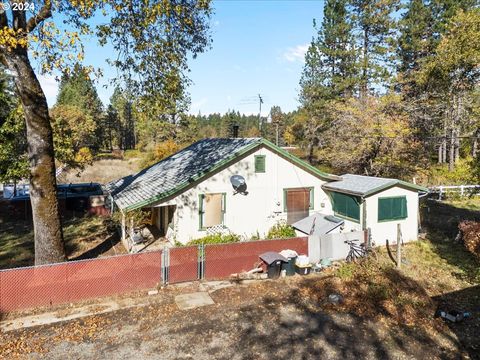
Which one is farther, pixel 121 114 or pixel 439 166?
pixel 121 114

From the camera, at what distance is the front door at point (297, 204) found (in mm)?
17484

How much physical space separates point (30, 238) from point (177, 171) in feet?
28.5

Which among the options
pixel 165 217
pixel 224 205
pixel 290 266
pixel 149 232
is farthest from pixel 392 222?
pixel 149 232

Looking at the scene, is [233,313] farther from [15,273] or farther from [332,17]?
[332,17]

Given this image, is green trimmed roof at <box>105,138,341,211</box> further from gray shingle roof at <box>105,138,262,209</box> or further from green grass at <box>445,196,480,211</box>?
green grass at <box>445,196,480,211</box>

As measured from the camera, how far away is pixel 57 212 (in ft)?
37.8

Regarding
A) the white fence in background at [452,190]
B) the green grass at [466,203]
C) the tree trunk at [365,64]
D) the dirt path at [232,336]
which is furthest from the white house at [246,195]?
the tree trunk at [365,64]

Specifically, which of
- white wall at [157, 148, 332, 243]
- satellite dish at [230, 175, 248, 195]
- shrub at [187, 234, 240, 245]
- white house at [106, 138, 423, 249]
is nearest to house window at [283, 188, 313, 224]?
white house at [106, 138, 423, 249]

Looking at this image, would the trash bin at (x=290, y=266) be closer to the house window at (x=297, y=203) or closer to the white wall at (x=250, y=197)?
the white wall at (x=250, y=197)

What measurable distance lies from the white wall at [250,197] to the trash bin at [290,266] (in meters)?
3.76

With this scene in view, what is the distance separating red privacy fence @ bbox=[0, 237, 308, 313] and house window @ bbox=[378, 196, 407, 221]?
17.3 ft

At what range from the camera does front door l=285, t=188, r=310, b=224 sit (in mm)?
17484

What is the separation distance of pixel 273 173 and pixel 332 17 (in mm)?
29333

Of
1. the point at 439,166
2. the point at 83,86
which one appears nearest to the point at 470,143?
the point at 439,166
